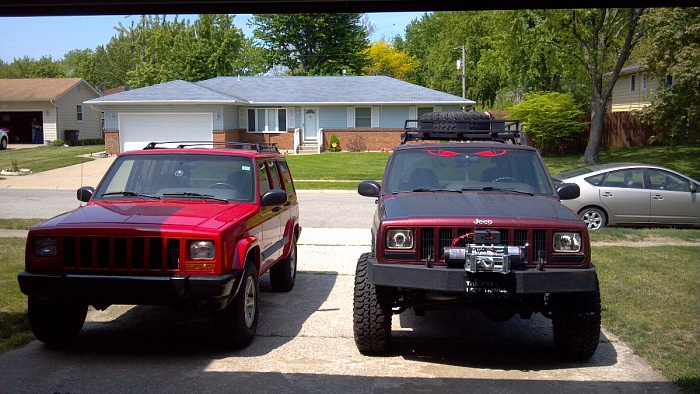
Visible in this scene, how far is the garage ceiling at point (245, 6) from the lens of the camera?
6.60 m

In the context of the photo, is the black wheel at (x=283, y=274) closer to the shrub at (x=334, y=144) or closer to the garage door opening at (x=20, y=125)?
the shrub at (x=334, y=144)

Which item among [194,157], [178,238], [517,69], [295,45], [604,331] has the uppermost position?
[295,45]

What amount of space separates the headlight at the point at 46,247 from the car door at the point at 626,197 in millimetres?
11958

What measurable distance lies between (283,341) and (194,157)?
7.52 feet

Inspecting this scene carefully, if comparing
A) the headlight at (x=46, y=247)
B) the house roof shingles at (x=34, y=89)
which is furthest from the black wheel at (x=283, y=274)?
the house roof shingles at (x=34, y=89)

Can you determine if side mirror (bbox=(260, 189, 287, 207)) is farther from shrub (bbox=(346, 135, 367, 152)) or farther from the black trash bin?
the black trash bin

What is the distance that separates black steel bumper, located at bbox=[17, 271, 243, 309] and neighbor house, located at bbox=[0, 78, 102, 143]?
4676 centimetres

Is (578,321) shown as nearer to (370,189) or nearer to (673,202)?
(370,189)

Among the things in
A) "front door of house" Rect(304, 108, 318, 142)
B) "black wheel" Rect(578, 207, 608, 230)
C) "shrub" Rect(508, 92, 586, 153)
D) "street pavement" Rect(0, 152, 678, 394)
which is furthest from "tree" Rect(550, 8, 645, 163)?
"street pavement" Rect(0, 152, 678, 394)

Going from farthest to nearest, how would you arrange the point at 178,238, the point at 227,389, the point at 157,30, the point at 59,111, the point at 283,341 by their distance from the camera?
1. the point at 157,30
2. the point at 59,111
3. the point at 283,341
4. the point at 178,238
5. the point at 227,389

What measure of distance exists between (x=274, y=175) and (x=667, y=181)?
1003 cm

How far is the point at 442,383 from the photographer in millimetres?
6008

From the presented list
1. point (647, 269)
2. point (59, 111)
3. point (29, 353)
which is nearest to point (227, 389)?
point (29, 353)

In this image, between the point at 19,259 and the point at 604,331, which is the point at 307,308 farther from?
the point at 19,259
